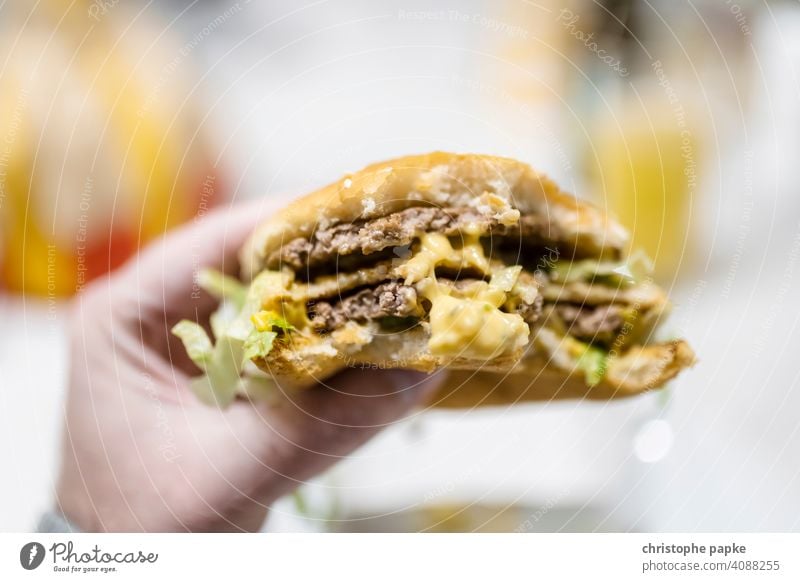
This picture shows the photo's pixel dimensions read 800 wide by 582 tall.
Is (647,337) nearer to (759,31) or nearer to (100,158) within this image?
(759,31)

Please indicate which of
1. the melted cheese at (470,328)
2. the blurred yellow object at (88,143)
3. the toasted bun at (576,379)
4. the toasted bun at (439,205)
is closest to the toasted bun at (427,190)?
the toasted bun at (439,205)

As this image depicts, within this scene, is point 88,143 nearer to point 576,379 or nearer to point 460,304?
point 460,304

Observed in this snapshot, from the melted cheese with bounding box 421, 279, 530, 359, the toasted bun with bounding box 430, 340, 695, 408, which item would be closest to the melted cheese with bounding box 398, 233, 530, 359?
→ the melted cheese with bounding box 421, 279, 530, 359

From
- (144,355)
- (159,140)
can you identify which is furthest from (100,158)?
(144,355)

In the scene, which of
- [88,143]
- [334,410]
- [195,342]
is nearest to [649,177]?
[334,410]

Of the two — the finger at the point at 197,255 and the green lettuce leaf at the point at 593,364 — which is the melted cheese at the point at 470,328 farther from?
the finger at the point at 197,255

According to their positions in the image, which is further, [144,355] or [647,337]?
[144,355]
